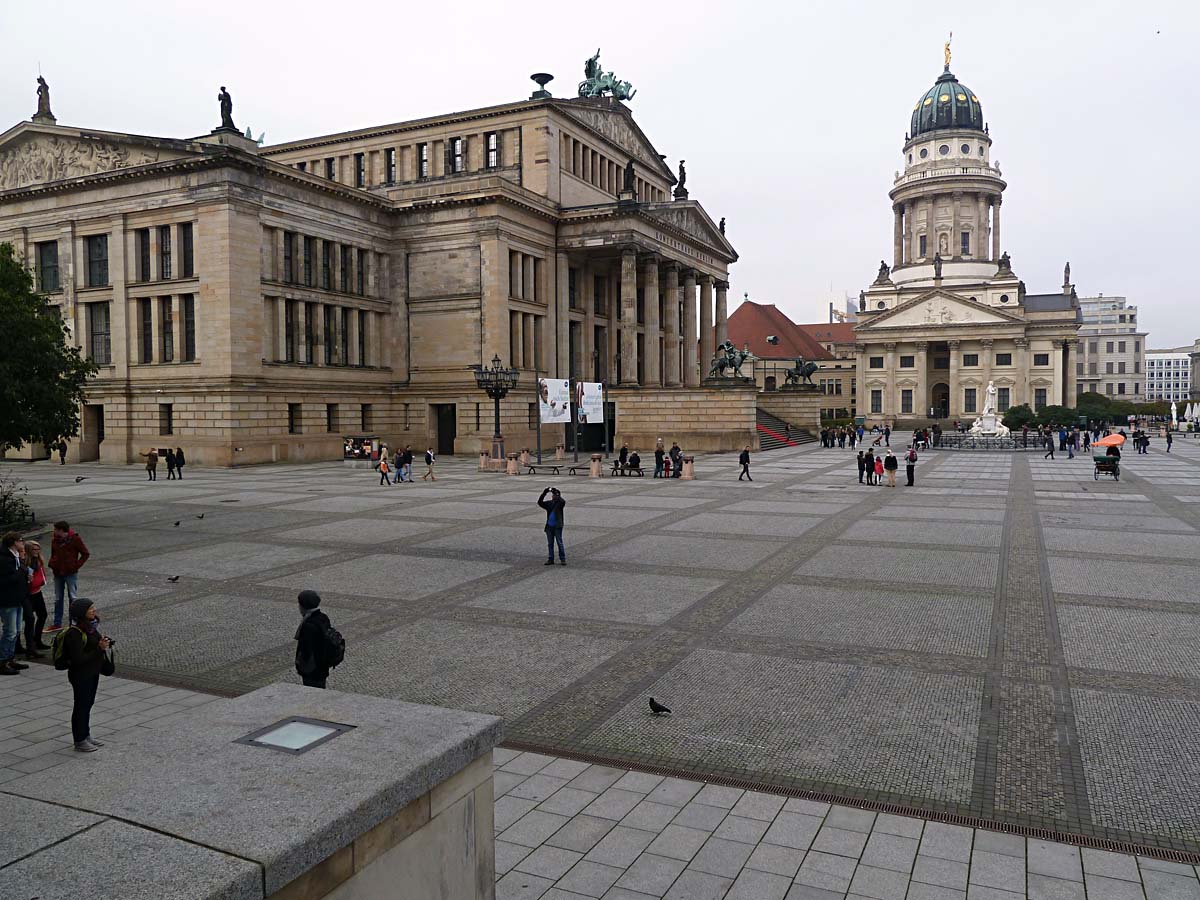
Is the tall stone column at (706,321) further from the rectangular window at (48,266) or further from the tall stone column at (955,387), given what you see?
the tall stone column at (955,387)

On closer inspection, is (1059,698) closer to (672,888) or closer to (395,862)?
(672,888)

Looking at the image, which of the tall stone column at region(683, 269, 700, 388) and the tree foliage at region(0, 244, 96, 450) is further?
the tall stone column at region(683, 269, 700, 388)

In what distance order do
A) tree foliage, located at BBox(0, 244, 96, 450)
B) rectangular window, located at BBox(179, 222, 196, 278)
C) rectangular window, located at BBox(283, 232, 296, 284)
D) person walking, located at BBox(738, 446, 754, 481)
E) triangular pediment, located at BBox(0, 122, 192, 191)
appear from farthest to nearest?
rectangular window, located at BBox(283, 232, 296, 284) < rectangular window, located at BBox(179, 222, 196, 278) < triangular pediment, located at BBox(0, 122, 192, 191) < person walking, located at BBox(738, 446, 754, 481) < tree foliage, located at BBox(0, 244, 96, 450)

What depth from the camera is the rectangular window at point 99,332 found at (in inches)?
1895

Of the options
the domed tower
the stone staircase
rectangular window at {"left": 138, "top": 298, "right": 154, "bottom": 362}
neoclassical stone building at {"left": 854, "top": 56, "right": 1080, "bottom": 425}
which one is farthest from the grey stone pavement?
the domed tower

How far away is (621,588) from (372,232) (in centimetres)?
4331

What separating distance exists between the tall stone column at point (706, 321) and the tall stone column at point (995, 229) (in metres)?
67.8

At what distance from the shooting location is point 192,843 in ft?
11.4

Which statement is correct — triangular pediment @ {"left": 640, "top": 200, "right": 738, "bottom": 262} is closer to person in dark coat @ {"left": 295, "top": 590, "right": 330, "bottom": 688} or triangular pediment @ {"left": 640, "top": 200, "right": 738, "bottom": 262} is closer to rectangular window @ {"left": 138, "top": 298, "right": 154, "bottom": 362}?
rectangular window @ {"left": 138, "top": 298, "right": 154, "bottom": 362}

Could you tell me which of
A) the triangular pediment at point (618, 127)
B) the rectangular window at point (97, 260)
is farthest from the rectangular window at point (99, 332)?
the triangular pediment at point (618, 127)

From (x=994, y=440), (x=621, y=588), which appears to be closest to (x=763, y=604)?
(x=621, y=588)

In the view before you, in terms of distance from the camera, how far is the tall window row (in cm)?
5841

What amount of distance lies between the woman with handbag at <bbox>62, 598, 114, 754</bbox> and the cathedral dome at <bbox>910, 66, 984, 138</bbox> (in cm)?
13415

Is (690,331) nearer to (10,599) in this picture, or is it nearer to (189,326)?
(189,326)
